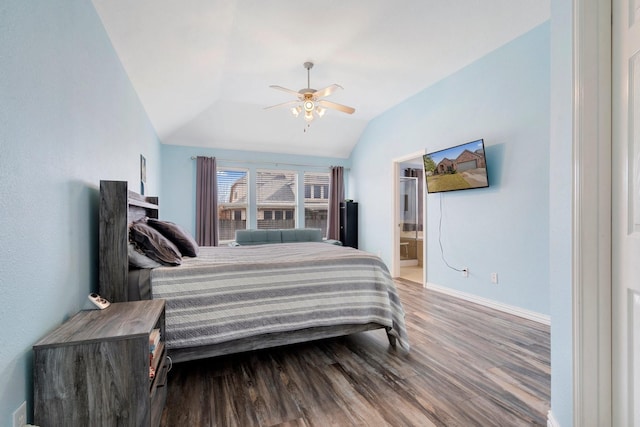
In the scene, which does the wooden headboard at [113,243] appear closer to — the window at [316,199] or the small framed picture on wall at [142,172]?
the small framed picture on wall at [142,172]

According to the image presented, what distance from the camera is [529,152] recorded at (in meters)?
2.87

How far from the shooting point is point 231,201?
5.95 meters

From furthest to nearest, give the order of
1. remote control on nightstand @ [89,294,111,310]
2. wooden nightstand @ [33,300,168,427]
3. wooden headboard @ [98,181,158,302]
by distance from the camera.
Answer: wooden headboard @ [98,181,158,302] < remote control on nightstand @ [89,294,111,310] < wooden nightstand @ [33,300,168,427]

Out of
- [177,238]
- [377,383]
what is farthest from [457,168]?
[177,238]

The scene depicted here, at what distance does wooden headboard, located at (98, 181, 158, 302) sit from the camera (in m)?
1.68

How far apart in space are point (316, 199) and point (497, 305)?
4.23 meters

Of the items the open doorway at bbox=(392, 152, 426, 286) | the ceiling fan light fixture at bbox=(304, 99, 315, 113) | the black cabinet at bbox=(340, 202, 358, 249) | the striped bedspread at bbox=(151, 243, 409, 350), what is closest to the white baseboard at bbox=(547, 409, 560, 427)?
the striped bedspread at bbox=(151, 243, 409, 350)

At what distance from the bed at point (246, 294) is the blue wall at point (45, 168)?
166mm

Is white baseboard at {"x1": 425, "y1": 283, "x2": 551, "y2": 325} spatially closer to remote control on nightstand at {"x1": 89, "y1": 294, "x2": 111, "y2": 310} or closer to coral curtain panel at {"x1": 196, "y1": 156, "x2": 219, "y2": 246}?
remote control on nightstand at {"x1": 89, "y1": 294, "x2": 111, "y2": 310}

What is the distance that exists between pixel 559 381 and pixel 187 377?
207cm

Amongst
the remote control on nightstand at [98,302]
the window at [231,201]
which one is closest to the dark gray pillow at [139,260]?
the remote control on nightstand at [98,302]

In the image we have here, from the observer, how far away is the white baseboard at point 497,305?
9.11 feet

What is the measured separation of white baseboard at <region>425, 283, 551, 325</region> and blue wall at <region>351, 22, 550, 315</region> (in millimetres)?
46

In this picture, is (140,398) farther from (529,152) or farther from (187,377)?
(529,152)
